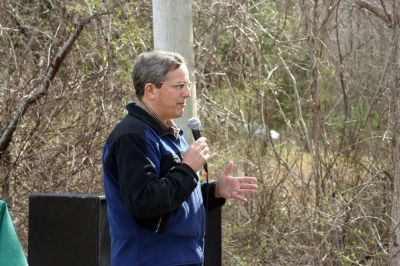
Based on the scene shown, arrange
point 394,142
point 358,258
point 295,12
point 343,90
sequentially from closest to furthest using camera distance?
point 394,142 < point 358,258 < point 343,90 < point 295,12

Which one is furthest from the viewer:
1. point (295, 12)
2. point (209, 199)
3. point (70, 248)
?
point (295, 12)

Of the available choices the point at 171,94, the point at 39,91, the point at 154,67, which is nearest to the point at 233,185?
the point at 171,94

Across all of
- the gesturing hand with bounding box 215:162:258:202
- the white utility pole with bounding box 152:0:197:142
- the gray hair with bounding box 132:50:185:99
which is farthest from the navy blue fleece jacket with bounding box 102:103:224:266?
the white utility pole with bounding box 152:0:197:142

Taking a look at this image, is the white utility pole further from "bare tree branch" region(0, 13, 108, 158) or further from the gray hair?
"bare tree branch" region(0, 13, 108, 158)

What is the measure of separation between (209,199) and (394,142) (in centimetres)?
270

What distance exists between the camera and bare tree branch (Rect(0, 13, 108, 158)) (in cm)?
768

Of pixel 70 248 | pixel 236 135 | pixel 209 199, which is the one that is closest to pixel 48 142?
pixel 236 135

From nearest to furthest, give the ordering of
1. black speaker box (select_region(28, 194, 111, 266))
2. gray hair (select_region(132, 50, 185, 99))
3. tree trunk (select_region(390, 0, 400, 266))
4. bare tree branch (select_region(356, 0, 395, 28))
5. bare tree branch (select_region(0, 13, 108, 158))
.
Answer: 1. gray hair (select_region(132, 50, 185, 99))
2. black speaker box (select_region(28, 194, 111, 266))
3. tree trunk (select_region(390, 0, 400, 266))
4. bare tree branch (select_region(356, 0, 395, 28))
5. bare tree branch (select_region(0, 13, 108, 158))

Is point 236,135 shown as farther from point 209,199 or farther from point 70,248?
point 209,199

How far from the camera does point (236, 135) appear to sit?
346 inches

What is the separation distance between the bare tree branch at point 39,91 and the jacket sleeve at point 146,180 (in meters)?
3.81

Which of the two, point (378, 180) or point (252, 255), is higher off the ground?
point (378, 180)

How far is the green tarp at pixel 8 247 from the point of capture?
13.8 ft

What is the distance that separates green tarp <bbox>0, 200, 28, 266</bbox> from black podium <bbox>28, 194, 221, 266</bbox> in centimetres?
102
